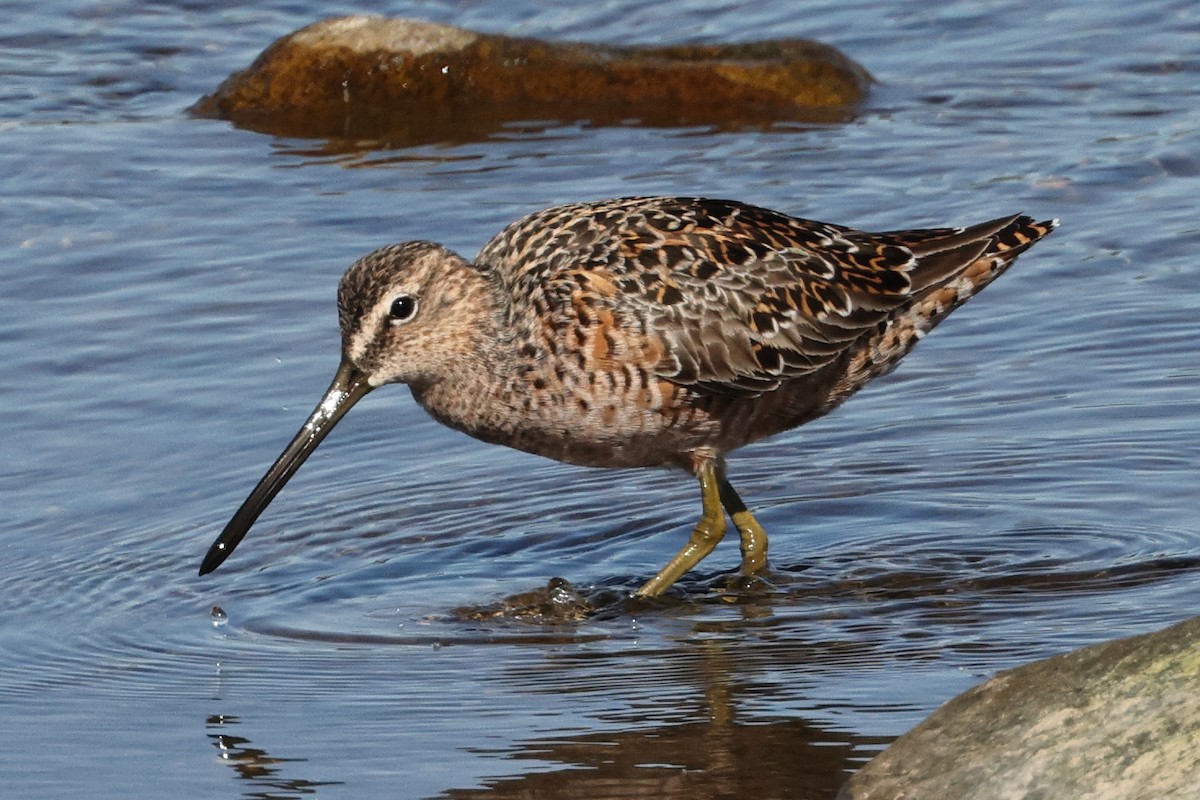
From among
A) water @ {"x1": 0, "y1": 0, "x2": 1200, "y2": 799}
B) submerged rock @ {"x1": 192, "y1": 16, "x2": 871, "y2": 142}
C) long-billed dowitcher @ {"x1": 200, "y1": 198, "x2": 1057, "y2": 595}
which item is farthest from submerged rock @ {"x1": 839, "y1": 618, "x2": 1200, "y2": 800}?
submerged rock @ {"x1": 192, "y1": 16, "x2": 871, "y2": 142}

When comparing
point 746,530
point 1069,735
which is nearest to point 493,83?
point 746,530

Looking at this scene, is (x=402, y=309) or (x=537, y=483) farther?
(x=537, y=483)

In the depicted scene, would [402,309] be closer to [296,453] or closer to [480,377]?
[480,377]

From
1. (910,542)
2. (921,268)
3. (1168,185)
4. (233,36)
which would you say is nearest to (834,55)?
(1168,185)

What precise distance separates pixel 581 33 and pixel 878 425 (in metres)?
5.97

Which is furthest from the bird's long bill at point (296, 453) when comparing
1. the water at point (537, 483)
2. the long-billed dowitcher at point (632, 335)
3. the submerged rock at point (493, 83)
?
the submerged rock at point (493, 83)

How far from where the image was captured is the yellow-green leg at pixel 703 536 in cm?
610

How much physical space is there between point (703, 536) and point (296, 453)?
→ 124cm

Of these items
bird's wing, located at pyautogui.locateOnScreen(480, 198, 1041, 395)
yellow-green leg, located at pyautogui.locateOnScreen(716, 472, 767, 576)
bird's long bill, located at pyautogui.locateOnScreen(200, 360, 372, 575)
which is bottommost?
yellow-green leg, located at pyautogui.locateOnScreen(716, 472, 767, 576)

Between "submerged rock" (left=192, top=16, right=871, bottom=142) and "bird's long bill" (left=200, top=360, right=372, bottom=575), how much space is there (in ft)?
16.6

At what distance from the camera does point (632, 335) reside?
6113 millimetres

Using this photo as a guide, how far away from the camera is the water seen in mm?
4871

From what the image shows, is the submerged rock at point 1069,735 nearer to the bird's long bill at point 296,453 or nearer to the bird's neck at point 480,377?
the bird's neck at point 480,377

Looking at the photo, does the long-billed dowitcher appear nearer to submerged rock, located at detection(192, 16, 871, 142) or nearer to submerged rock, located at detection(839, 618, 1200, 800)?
submerged rock, located at detection(839, 618, 1200, 800)
